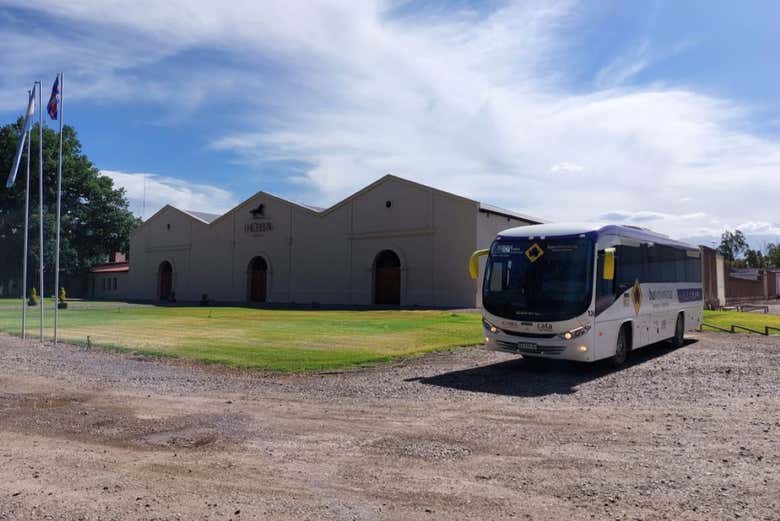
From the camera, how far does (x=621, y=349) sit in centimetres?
1344

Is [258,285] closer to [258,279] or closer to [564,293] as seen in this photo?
[258,279]

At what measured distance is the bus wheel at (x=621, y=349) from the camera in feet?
43.4

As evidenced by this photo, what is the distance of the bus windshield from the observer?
38.6 feet

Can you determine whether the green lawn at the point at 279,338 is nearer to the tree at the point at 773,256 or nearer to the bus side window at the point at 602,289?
the bus side window at the point at 602,289

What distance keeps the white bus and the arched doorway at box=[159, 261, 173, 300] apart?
46.6 m

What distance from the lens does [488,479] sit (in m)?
5.66

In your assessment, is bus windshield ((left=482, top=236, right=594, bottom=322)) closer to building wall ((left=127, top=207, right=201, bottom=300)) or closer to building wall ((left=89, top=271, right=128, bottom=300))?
building wall ((left=127, top=207, right=201, bottom=300))

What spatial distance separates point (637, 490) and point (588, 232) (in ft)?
24.6

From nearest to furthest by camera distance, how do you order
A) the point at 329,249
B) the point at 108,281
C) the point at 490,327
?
the point at 490,327 → the point at 329,249 → the point at 108,281

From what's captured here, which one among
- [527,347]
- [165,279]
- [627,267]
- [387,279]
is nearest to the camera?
[527,347]

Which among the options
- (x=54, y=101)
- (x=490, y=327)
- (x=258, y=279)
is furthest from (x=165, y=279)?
(x=490, y=327)

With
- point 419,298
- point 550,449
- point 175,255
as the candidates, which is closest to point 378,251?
point 419,298

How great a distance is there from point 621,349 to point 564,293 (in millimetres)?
2671

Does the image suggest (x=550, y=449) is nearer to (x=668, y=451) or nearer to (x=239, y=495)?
(x=668, y=451)
